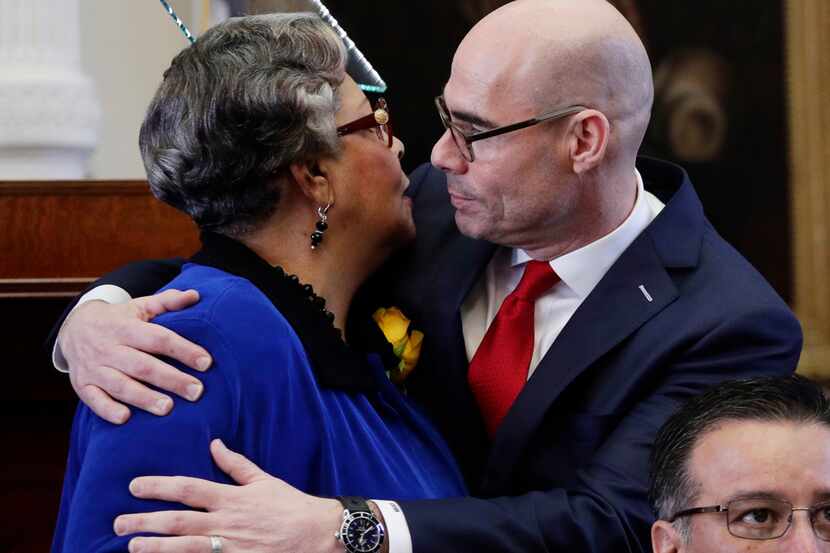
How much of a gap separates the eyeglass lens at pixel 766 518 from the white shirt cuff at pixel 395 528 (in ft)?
1.79

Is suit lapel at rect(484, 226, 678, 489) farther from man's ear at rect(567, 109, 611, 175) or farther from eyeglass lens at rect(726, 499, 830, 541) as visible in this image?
eyeglass lens at rect(726, 499, 830, 541)

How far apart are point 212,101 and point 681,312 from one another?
0.90 metres

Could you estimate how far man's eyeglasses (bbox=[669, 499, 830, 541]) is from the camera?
6.59 feet

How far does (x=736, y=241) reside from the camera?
512 centimetres

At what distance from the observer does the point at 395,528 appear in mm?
2330

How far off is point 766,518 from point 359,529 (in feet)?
2.06

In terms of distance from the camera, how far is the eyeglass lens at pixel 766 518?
201 cm

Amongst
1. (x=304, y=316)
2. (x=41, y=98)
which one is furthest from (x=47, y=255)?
(x=304, y=316)

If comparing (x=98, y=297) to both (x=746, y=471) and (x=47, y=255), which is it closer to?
(x=47, y=255)

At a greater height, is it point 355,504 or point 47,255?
point 47,255

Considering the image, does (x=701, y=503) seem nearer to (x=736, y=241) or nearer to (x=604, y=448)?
(x=604, y=448)

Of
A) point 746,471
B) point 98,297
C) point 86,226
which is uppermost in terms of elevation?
point 98,297

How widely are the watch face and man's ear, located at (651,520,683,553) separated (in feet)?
1.42

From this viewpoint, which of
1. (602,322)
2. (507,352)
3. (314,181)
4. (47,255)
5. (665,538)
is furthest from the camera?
(47,255)
